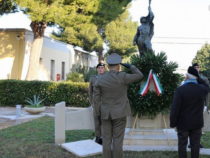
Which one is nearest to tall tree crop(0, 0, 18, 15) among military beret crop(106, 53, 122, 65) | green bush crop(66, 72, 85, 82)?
green bush crop(66, 72, 85, 82)

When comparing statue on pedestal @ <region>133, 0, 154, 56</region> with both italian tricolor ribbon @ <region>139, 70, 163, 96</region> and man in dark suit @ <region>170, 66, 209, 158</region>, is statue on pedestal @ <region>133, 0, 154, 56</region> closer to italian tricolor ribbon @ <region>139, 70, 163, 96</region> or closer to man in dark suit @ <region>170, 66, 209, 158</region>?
italian tricolor ribbon @ <region>139, 70, 163, 96</region>

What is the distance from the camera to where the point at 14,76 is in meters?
21.5

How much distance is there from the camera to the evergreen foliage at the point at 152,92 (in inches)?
231

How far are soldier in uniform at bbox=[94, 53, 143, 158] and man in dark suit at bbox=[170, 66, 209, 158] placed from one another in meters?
0.74

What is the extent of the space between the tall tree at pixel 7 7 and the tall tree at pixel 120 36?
20502 millimetres

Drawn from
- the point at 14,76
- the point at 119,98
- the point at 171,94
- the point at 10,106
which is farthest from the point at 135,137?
the point at 14,76

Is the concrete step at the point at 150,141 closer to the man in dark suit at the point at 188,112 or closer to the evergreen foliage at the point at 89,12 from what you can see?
the man in dark suit at the point at 188,112

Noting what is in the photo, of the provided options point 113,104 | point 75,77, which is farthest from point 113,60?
point 75,77

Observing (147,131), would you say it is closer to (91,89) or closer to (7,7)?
(91,89)

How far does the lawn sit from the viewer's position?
17.6 feet

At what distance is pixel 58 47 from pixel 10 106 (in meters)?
12.9

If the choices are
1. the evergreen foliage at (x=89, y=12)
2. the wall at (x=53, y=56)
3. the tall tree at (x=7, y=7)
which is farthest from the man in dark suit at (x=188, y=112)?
the wall at (x=53, y=56)

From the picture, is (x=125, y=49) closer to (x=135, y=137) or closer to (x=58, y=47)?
(x=58, y=47)

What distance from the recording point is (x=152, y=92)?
5.90m
